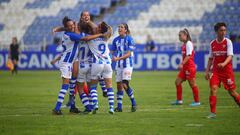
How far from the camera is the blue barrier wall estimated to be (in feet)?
134

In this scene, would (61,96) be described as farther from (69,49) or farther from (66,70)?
(69,49)

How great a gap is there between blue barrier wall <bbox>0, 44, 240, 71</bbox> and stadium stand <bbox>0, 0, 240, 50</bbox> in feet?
8.12

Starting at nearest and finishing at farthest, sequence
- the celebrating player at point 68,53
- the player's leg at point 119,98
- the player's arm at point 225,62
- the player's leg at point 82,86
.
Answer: the player's arm at point 225,62, the celebrating player at point 68,53, the player's leg at point 82,86, the player's leg at point 119,98

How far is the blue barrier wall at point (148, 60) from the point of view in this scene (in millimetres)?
40906

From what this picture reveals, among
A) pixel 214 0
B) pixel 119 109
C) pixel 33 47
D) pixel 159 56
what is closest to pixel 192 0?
pixel 214 0

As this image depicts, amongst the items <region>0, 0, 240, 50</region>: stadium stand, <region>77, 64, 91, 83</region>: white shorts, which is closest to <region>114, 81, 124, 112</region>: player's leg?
<region>77, 64, 91, 83</region>: white shorts

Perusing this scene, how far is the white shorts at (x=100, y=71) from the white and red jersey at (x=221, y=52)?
8.03 feet

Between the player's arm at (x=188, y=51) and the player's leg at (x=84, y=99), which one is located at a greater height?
the player's arm at (x=188, y=51)

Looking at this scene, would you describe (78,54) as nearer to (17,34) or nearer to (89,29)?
(89,29)

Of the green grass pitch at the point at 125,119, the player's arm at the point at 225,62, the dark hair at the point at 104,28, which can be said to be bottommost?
the green grass pitch at the point at 125,119

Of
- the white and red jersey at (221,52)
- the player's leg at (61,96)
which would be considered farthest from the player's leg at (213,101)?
the player's leg at (61,96)

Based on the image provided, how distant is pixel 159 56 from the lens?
42.8 metres

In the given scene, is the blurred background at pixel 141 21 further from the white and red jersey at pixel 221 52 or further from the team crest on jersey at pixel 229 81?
the team crest on jersey at pixel 229 81

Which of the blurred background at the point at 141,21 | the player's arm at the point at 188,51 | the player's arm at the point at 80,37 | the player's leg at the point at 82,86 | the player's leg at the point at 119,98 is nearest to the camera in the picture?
the player's arm at the point at 80,37
